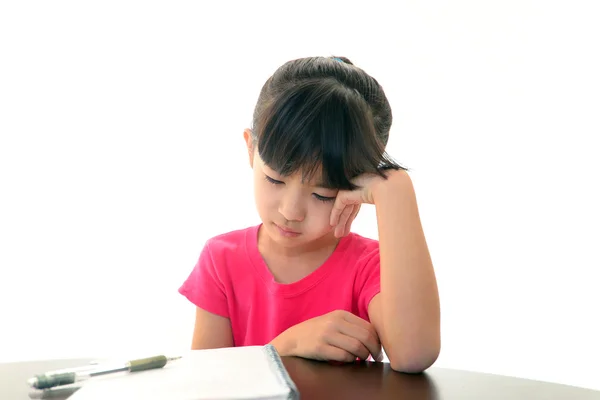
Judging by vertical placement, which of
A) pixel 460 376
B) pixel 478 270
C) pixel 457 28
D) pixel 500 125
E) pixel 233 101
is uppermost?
pixel 457 28

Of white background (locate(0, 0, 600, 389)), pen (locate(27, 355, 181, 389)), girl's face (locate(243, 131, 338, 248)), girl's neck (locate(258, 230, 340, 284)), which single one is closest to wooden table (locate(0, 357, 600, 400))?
pen (locate(27, 355, 181, 389))

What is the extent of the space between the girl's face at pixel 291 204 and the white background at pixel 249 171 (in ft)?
3.47

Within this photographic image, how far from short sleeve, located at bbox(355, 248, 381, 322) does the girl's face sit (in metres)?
0.13

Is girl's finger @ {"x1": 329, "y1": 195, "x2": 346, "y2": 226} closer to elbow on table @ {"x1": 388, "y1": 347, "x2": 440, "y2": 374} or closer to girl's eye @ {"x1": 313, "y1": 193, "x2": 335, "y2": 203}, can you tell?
girl's eye @ {"x1": 313, "y1": 193, "x2": 335, "y2": 203}

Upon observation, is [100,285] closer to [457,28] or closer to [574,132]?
[457,28]

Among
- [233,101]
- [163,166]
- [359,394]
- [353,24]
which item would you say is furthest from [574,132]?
[359,394]

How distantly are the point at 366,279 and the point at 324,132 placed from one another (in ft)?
0.89

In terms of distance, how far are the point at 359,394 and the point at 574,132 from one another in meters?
1.62

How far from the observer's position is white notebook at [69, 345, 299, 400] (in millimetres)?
519

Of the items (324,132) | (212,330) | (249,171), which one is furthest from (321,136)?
(249,171)

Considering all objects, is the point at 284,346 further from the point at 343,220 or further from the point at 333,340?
the point at 343,220

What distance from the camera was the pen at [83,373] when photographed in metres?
0.62

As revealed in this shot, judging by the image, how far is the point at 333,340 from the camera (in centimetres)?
79

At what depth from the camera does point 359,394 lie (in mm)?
587
